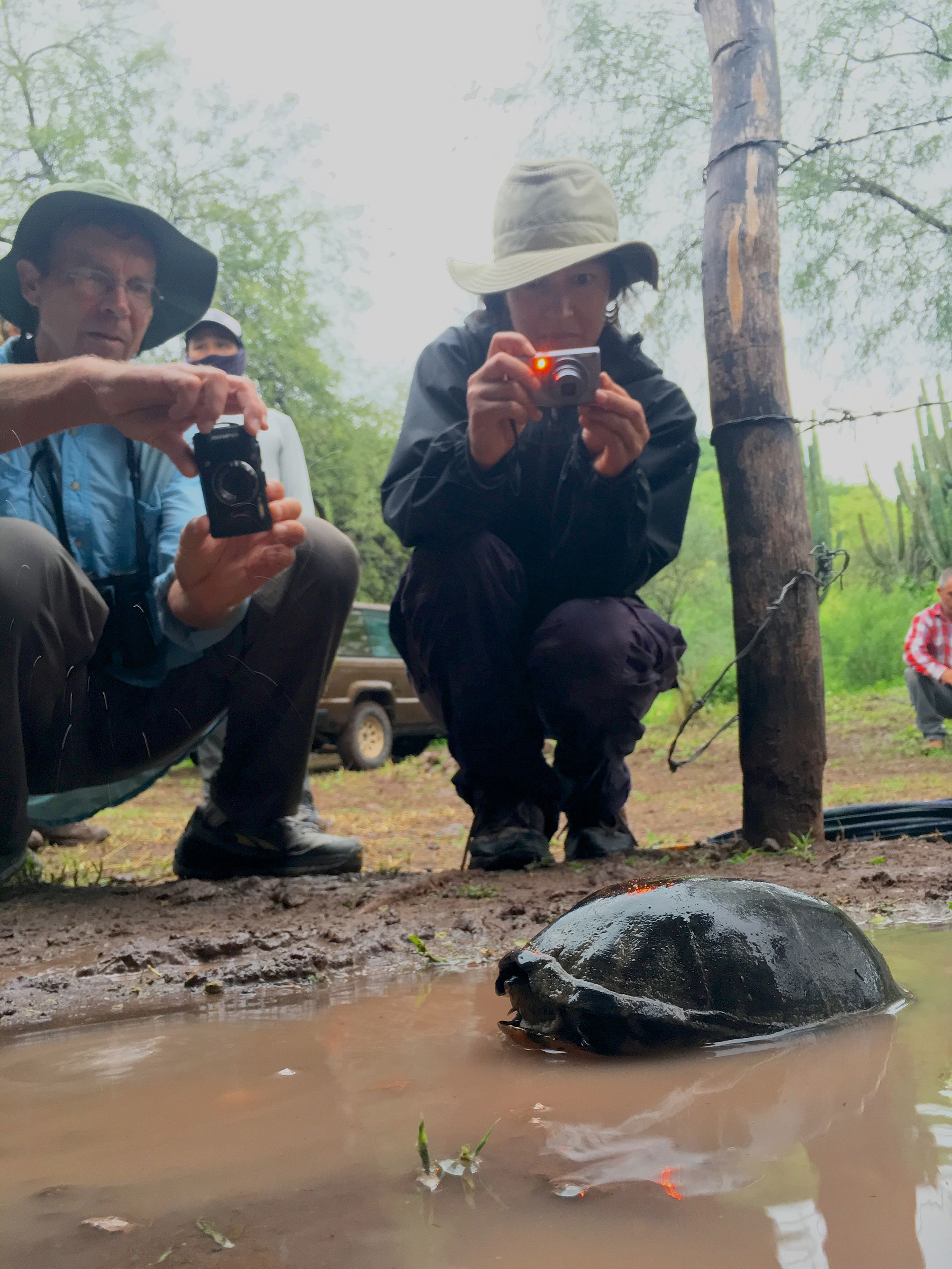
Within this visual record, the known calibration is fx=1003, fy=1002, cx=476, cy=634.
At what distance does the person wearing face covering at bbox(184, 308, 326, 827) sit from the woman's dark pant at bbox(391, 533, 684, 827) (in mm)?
700

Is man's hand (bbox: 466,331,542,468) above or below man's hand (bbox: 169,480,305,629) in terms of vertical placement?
above

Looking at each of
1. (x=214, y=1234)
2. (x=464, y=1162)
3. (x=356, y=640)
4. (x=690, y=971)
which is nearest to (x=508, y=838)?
(x=690, y=971)

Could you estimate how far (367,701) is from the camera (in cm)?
859

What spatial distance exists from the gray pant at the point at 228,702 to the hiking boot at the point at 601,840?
0.69 metres

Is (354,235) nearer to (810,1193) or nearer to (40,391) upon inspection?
(40,391)

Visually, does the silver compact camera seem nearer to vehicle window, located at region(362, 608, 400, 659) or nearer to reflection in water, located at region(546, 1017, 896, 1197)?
reflection in water, located at region(546, 1017, 896, 1197)

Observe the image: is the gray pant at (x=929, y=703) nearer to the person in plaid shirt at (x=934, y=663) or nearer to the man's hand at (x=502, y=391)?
the person in plaid shirt at (x=934, y=663)

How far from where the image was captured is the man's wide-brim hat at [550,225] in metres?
2.43

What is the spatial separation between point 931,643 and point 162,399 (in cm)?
598

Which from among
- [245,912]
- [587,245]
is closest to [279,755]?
[245,912]

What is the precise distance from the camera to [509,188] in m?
2.54

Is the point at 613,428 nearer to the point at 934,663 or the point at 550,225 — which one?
the point at 550,225

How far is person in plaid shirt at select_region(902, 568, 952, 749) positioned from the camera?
6.45m

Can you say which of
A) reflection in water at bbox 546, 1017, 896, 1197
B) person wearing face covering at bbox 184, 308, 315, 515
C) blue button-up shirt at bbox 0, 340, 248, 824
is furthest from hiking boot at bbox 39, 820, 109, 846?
reflection in water at bbox 546, 1017, 896, 1197
